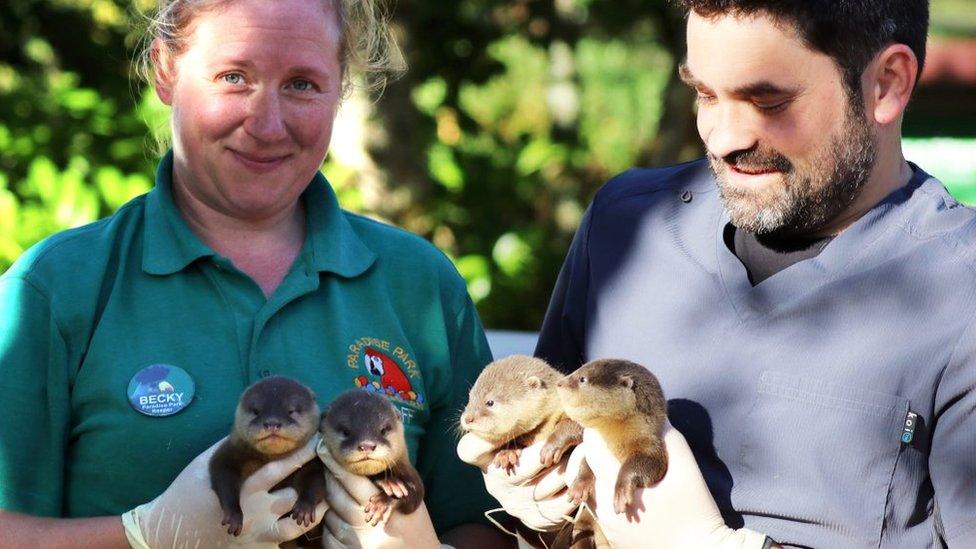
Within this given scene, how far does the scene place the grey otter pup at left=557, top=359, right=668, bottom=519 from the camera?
3232mm

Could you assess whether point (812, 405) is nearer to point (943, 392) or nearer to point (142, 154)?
point (943, 392)

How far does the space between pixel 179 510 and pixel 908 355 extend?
1.91 m

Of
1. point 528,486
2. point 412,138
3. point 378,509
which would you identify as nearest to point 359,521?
point 378,509

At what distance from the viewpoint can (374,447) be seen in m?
3.16

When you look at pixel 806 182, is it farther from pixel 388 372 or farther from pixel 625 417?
pixel 388 372

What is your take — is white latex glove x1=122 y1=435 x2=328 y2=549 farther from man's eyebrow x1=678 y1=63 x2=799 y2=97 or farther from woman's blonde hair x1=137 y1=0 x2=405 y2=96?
man's eyebrow x1=678 y1=63 x2=799 y2=97

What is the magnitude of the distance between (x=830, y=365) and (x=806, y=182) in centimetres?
49

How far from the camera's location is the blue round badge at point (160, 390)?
3129 mm

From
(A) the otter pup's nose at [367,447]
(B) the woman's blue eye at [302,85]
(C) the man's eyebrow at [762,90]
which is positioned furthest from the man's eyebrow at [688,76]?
(A) the otter pup's nose at [367,447]

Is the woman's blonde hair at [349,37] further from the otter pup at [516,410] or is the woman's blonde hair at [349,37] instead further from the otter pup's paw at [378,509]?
the otter pup's paw at [378,509]

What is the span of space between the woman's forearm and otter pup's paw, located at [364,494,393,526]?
646 mm

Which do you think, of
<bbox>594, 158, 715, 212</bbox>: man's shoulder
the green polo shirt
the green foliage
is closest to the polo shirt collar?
the green polo shirt

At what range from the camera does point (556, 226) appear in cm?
1013

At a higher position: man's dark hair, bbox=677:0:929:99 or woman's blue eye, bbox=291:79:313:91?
man's dark hair, bbox=677:0:929:99
